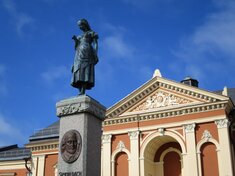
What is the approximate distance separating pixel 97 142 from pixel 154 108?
14.9m

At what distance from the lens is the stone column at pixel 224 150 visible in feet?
63.8

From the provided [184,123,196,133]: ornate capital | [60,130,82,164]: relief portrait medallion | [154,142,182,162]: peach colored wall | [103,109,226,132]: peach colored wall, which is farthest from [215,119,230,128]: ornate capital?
[60,130,82,164]: relief portrait medallion

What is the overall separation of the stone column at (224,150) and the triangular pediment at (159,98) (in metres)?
1.50

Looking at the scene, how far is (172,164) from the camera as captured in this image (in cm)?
2339

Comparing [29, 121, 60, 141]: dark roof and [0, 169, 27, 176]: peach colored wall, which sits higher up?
[29, 121, 60, 141]: dark roof

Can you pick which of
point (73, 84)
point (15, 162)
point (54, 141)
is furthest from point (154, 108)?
point (73, 84)

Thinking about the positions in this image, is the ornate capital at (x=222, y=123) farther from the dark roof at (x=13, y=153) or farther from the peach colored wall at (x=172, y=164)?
the dark roof at (x=13, y=153)

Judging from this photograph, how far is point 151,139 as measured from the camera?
22141 millimetres

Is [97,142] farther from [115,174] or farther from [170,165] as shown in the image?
[170,165]

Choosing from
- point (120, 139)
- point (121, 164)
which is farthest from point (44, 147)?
point (121, 164)

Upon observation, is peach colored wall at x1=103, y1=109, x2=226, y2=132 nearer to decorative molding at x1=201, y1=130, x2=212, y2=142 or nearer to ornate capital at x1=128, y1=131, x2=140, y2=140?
ornate capital at x1=128, y1=131, x2=140, y2=140

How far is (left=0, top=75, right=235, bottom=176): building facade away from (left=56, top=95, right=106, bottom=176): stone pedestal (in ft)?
44.3

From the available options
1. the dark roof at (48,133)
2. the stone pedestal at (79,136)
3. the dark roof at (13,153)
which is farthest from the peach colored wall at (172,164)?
the stone pedestal at (79,136)

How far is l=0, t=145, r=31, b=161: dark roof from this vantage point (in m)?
28.2
